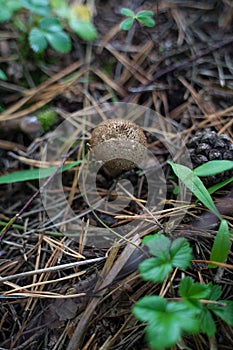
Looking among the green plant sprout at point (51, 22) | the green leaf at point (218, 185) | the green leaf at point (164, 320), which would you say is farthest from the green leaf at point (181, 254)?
the green plant sprout at point (51, 22)

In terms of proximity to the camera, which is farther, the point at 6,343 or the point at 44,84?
the point at 44,84

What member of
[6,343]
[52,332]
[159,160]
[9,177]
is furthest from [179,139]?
[6,343]

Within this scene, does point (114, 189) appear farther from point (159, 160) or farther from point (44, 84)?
point (44, 84)

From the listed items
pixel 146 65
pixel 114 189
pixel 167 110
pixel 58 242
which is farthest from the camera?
pixel 146 65

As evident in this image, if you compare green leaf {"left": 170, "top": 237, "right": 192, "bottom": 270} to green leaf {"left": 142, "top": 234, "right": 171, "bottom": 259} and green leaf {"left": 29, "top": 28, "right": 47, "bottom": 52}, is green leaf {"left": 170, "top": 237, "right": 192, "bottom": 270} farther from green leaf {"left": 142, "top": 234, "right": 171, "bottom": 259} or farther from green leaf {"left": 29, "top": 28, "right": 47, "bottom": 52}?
green leaf {"left": 29, "top": 28, "right": 47, "bottom": 52}

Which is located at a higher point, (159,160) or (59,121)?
(59,121)

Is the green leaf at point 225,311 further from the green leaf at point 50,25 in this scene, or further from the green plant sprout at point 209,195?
the green leaf at point 50,25

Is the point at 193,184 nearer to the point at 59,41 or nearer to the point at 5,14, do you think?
the point at 59,41

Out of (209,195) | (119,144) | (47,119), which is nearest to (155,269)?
(209,195)
